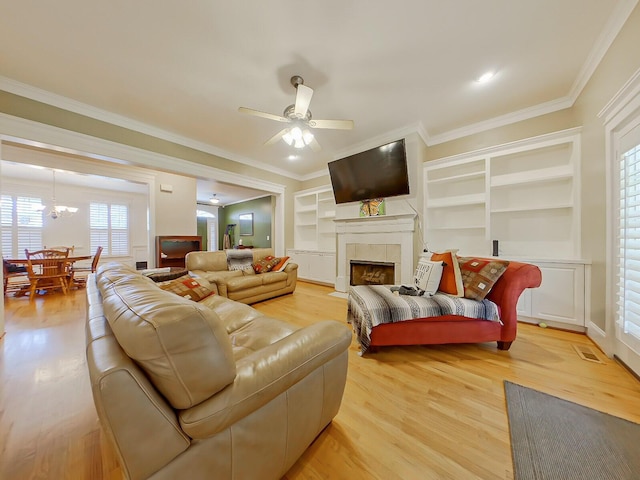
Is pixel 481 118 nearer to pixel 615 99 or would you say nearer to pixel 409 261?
pixel 615 99

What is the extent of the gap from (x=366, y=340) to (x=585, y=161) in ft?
9.83

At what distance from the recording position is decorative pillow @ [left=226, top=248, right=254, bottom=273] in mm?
3932

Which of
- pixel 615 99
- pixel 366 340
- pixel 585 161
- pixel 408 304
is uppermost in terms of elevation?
pixel 615 99

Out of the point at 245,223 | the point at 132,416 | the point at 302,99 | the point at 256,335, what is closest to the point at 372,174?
the point at 302,99

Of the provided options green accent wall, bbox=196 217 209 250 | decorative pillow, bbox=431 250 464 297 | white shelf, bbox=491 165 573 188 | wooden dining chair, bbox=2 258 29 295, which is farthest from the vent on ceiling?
green accent wall, bbox=196 217 209 250

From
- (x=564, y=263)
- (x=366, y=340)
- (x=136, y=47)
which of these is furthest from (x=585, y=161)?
(x=136, y=47)

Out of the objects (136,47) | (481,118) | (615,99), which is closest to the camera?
(615,99)

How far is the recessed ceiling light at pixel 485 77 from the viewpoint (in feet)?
7.45

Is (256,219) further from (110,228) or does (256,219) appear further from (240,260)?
(110,228)

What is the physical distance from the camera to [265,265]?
12.9ft

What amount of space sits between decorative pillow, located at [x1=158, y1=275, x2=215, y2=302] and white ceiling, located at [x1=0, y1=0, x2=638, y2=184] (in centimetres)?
214

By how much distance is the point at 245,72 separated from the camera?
2.23m

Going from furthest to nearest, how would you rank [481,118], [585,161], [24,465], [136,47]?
[481,118] → [585,161] → [136,47] → [24,465]

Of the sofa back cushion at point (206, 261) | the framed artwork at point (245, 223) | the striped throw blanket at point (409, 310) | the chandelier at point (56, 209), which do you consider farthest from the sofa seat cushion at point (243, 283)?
the chandelier at point (56, 209)
